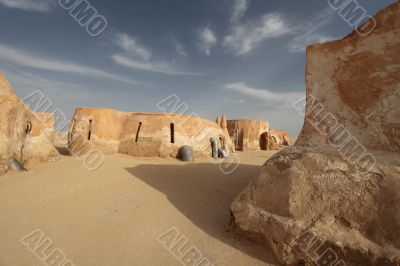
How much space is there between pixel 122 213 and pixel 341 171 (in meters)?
4.11

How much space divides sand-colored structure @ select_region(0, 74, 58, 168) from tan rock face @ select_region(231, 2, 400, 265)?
8.43m

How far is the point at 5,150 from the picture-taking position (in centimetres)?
859

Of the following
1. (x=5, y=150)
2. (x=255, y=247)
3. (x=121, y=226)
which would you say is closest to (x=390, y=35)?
(x=255, y=247)

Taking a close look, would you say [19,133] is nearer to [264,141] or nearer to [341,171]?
[341,171]

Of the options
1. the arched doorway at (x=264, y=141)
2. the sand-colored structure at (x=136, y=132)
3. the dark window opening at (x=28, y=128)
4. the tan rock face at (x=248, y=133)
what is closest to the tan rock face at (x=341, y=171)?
the sand-colored structure at (x=136, y=132)

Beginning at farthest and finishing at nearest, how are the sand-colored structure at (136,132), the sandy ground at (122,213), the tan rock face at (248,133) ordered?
the tan rock face at (248,133) < the sand-colored structure at (136,132) < the sandy ground at (122,213)

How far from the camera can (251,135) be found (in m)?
23.5

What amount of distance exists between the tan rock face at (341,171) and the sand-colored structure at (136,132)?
27.5 ft

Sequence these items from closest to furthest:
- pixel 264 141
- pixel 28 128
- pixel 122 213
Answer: pixel 122 213 < pixel 28 128 < pixel 264 141

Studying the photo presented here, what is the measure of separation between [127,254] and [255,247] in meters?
1.88

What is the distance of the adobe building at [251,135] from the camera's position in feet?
76.8

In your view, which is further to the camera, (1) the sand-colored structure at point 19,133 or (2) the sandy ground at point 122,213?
Result: (1) the sand-colored structure at point 19,133

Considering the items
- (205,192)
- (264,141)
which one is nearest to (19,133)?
(205,192)

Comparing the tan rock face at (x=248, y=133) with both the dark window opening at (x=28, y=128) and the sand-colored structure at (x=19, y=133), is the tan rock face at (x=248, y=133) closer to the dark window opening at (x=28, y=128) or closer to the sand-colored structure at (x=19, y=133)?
the sand-colored structure at (x=19, y=133)
